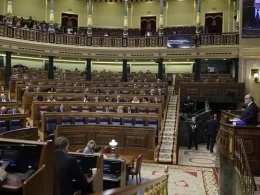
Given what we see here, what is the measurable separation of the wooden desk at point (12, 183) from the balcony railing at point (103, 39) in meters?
14.6

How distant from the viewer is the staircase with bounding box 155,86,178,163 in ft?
30.2

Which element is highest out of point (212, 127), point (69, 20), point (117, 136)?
point (69, 20)

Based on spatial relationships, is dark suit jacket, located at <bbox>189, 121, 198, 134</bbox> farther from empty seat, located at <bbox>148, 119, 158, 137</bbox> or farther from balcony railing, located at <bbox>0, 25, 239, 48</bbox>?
balcony railing, located at <bbox>0, 25, 239, 48</bbox>

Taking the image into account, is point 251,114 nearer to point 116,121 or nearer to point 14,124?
point 116,121

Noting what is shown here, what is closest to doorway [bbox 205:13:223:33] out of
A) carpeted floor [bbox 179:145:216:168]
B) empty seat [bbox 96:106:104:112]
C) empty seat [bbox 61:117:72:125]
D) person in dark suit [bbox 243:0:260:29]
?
person in dark suit [bbox 243:0:260:29]

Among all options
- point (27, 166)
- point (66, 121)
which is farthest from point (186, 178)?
point (27, 166)

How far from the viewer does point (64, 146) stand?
2.87 meters

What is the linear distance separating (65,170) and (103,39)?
1681 centimetres

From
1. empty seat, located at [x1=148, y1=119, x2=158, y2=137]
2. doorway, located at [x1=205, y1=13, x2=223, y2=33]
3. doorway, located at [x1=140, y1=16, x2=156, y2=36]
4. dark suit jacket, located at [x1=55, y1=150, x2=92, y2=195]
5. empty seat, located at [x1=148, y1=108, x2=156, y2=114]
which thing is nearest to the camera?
dark suit jacket, located at [x1=55, y1=150, x2=92, y2=195]

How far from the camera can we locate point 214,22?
70.1 feet

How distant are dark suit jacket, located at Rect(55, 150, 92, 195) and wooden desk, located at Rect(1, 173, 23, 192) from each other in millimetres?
546

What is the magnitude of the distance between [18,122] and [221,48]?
12.9m

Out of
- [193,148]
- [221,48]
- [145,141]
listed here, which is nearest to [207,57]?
[221,48]

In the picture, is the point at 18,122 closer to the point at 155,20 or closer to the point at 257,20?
the point at 257,20
